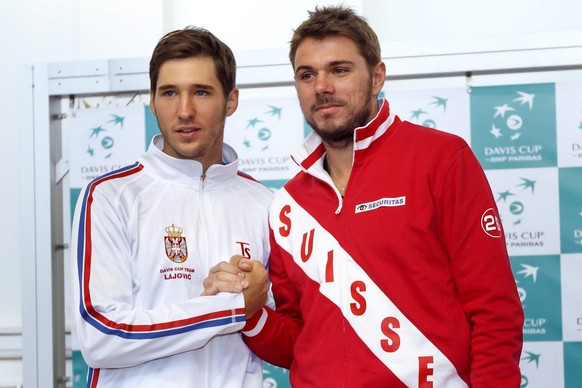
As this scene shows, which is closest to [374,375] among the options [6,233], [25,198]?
[25,198]

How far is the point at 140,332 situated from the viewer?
1730 mm

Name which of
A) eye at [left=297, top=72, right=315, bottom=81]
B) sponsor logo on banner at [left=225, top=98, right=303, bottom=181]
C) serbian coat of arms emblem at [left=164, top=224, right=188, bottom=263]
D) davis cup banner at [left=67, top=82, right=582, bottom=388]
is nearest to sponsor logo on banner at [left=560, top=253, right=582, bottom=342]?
davis cup banner at [left=67, top=82, right=582, bottom=388]

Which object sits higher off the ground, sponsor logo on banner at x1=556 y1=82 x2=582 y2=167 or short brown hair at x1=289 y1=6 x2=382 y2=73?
short brown hair at x1=289 y1=6 x2=382 y2=73

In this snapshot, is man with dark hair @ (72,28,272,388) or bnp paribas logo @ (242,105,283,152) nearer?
man with dark hair @ (72,28,272,388)

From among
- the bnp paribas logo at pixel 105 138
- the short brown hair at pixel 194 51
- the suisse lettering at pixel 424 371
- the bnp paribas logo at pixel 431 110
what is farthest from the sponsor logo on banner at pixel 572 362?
the bnp paribas logo at pixel 105 138

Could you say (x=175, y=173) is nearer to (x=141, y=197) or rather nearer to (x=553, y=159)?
(x=141, y=197)

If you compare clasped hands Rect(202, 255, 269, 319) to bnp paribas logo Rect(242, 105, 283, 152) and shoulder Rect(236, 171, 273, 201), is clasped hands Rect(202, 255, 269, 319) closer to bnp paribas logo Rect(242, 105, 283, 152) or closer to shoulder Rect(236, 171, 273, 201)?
shoulder Rect(236, 171, 273, 201)

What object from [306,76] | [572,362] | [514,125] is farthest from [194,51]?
[572,362]

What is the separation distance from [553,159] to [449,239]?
4.47 ft

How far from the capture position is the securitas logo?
71.4 inches

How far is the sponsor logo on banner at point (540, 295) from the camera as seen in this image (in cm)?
291

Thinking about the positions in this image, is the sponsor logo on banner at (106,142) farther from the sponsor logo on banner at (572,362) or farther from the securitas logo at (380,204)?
the sponsor logo on banner at (572,362)

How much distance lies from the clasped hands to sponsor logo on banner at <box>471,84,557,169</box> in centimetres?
145

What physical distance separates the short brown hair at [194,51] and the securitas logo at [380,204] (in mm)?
486
